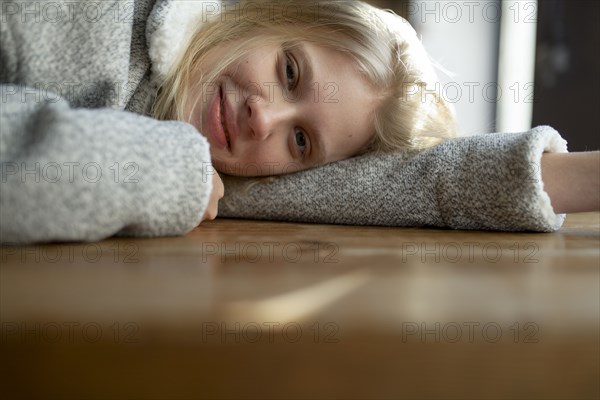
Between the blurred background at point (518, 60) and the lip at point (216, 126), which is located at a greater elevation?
the lip at point (216, 126)

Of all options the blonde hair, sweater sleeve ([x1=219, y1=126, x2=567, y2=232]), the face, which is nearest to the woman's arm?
sweater sleeve ([x1=219, y1=126, x2=567, y2=232])

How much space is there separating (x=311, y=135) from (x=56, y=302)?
69cm

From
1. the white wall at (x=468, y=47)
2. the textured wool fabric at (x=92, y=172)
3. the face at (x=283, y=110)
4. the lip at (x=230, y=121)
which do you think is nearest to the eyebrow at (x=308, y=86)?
the face at (x=283, y=110)

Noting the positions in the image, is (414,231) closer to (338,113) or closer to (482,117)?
(338,113)

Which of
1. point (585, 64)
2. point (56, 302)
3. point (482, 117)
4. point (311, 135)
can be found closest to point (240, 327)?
point (56, 302)

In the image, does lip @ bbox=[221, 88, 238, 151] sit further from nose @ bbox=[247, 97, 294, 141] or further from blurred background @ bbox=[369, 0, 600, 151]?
blurred background @ bbox=[369, 0, 600, 151]

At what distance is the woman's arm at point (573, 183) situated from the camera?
71cm

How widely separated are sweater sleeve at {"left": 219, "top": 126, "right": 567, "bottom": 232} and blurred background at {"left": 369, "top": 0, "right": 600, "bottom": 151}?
1301mm

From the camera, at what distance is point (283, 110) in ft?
3.03

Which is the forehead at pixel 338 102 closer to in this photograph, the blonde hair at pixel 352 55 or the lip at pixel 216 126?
the blonde hair at pixel 352 55

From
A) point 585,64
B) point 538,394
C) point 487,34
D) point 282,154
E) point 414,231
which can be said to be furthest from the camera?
point 487,34

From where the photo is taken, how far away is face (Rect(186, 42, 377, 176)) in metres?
0.92

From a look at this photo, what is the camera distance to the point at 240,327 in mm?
288

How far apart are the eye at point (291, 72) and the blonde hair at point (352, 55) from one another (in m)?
0.04
